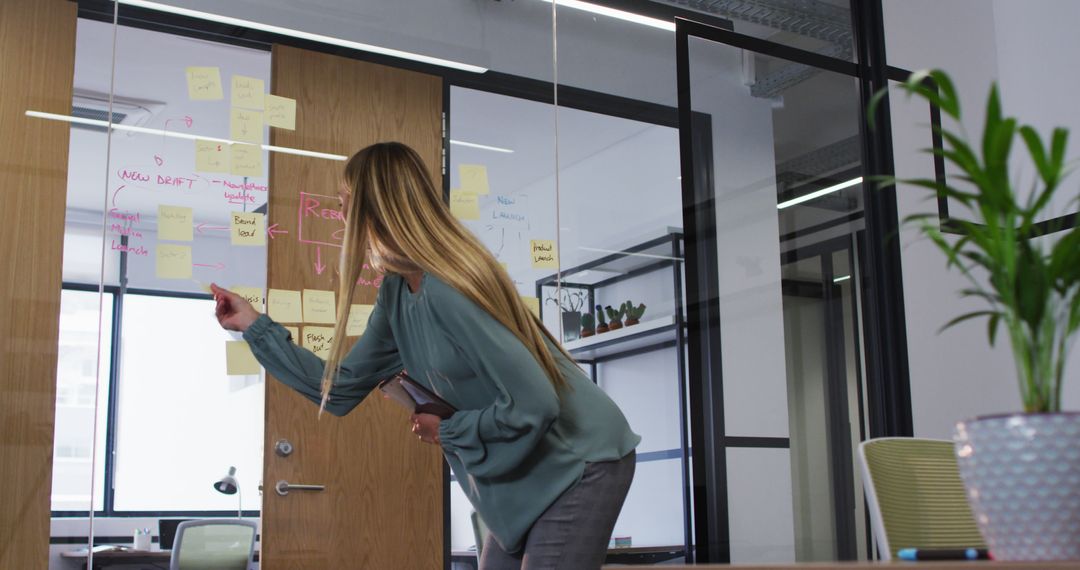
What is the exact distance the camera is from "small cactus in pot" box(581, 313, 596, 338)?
409 cm

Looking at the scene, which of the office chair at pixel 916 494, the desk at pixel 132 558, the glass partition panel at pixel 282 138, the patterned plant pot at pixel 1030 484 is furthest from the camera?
the desk at pixel 132 558

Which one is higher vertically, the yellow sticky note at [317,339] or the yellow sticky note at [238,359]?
the yellow sticky note at [317,339]

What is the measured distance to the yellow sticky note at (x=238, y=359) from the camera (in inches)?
138

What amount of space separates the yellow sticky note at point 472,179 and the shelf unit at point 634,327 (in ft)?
1.37

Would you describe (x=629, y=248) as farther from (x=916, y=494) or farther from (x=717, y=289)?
(x=916, y=494)

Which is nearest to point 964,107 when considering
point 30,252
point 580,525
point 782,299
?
point 782,299

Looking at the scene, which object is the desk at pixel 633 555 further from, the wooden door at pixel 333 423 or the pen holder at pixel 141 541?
the pen holder at pixel 141 541

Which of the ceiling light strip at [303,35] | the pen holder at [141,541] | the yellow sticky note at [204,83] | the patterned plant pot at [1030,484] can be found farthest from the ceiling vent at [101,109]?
the pen holder at [141,541]

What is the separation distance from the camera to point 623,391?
4.14 m

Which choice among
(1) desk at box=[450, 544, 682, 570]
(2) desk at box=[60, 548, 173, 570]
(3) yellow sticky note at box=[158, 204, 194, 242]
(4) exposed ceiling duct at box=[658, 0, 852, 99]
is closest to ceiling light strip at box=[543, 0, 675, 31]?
(4) exposed ceiling duct at box=[658, 0, 852, 99]

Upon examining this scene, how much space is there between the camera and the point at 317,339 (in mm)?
3662

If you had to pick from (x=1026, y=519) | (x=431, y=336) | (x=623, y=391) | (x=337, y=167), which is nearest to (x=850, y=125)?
(x=623, y=391)

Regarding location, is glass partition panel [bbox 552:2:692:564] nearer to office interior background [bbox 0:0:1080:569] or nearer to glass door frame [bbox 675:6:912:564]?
office interior background [bbox 0:0:1080:569]

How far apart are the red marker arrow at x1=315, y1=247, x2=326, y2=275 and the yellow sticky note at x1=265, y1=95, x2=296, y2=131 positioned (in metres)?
0.43
